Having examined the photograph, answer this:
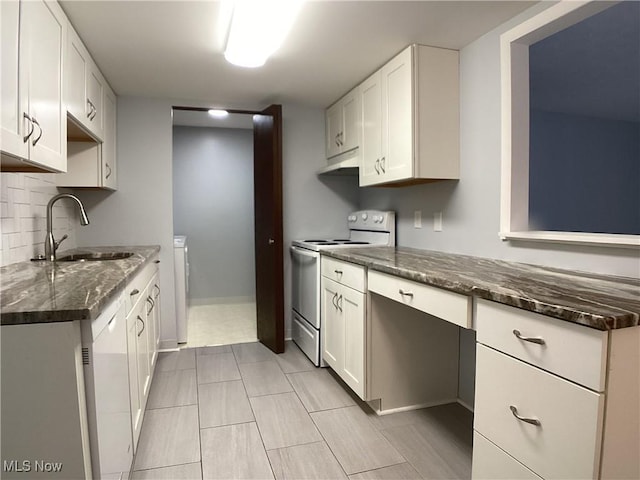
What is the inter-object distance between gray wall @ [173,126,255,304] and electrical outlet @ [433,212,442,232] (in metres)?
2.95

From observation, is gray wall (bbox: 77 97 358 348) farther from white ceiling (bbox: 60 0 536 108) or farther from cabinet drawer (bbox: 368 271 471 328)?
cabinet drawer (bbox: 368 271 471 328)

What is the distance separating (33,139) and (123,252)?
140 cm

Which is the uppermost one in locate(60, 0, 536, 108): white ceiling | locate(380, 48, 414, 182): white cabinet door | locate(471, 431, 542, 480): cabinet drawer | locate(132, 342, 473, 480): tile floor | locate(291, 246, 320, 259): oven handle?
locate(60, 0, 536, 108): white ceiling

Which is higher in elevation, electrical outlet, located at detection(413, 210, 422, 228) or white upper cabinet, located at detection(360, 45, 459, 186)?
white upper cabinet, located at detection(360, 45, 459, 186)

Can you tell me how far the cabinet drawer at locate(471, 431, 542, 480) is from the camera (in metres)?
1.18

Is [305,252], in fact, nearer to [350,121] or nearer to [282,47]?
[350,121]

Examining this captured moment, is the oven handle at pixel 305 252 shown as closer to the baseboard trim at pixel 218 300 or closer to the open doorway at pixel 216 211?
the open doorway at pixel 216 211

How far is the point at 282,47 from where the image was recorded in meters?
2.29

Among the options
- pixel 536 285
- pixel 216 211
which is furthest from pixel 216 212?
pixel 536 285

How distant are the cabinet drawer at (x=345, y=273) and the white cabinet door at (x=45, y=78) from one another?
60.4 inches

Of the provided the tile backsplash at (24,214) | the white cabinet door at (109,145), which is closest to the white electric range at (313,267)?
the white cabinet door at (109,145)

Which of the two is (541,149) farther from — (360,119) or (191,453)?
(191,453)

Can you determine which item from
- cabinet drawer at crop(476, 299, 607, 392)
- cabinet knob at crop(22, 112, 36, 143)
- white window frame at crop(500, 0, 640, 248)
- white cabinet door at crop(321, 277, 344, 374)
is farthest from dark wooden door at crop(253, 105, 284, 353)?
cabinet drawer at crop(476, 299, 607, 392)

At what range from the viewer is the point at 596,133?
3881 millimetres
